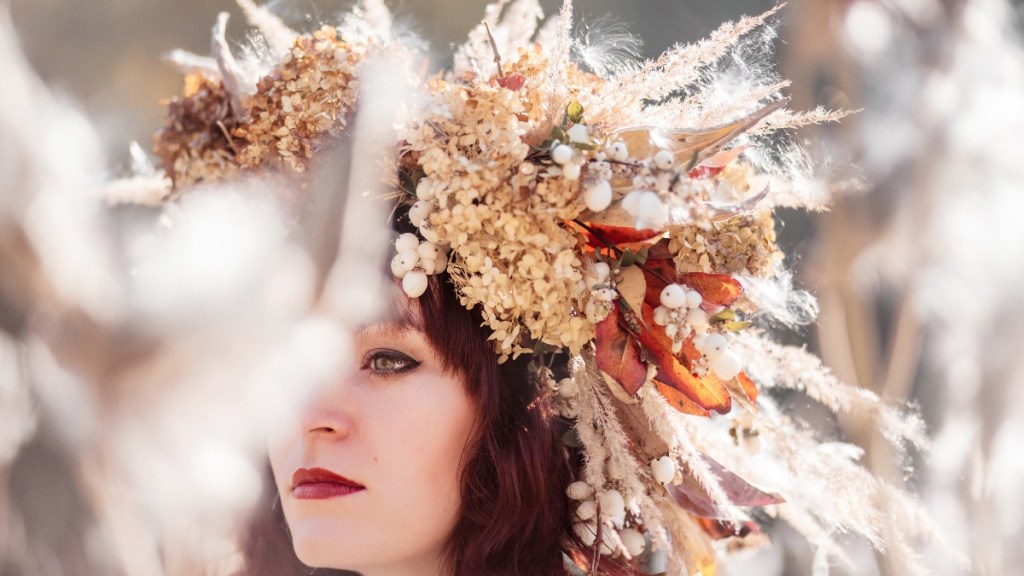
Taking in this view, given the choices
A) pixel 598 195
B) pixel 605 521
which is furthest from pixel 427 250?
pixel 605 521

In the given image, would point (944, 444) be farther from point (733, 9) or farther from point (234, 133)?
point (234, 133)

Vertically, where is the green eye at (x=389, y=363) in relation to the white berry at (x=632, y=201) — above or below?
below

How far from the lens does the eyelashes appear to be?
1.78m

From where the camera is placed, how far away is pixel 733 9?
2541 mm

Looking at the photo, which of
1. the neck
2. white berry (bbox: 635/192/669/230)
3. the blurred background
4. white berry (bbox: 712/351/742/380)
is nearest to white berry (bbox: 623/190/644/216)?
white berry (bbox: 635/192/669/230)

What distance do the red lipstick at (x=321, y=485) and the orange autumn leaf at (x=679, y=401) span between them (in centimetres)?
63

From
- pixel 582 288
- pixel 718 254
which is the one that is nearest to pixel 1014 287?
pixel 718 254

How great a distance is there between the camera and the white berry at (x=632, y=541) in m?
1.96

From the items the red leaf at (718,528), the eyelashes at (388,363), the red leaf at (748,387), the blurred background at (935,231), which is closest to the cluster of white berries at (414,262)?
the eyelashes at (388,363)

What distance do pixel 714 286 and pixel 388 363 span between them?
25.9 inches

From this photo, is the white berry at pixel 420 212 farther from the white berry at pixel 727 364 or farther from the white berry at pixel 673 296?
the white berry at pixel 727 364

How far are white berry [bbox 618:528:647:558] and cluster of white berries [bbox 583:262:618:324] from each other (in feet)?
1.73

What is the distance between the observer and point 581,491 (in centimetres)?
190

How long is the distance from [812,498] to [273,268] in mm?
1337
